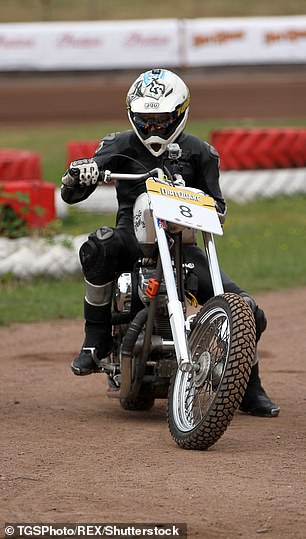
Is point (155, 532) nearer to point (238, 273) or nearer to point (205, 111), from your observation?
point (238, 273)

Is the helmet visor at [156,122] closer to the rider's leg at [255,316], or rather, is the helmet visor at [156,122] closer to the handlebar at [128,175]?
the handlebar at [128,175]

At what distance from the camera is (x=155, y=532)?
4.50 m

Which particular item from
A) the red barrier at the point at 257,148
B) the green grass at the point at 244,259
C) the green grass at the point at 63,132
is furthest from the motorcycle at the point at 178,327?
the green grass at the point at 63,132

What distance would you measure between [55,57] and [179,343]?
20875 mm

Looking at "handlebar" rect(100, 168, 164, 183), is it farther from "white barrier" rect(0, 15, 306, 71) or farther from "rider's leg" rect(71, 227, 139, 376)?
"white barrier" rect(0, 15, 306, 71)

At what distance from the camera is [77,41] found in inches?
997

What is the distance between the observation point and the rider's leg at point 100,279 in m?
6.61

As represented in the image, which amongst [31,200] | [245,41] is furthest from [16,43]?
[31,200]

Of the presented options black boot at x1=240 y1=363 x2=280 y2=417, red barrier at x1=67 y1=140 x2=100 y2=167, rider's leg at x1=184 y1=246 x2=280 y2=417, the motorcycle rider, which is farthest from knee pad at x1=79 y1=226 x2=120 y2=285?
red barrier at x1=67 y1=140 x2=100 y2=167

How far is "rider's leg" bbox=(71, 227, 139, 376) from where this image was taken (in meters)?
6.61

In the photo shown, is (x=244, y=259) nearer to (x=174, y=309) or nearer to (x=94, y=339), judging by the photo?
(x=94, y=339)

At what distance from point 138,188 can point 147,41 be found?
762 inches

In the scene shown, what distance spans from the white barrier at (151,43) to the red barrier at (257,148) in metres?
8.45

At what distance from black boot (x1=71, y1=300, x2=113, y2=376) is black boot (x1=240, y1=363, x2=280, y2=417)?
82cm
